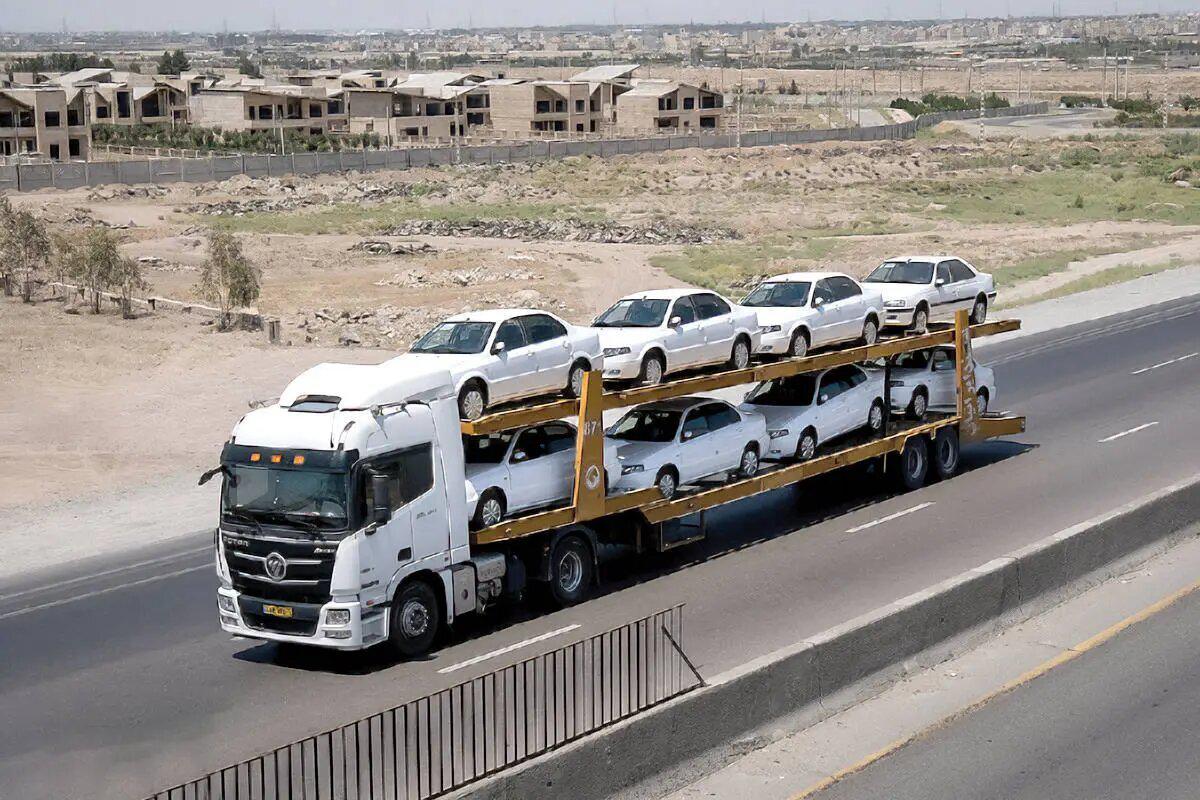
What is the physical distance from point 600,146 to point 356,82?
5677cm

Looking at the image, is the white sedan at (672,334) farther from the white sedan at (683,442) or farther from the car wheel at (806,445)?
the car wheel at (806,445)

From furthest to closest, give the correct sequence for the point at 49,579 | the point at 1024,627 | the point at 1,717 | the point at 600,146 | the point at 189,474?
1. the point at 600,146
2. the point at 189,474
3. the point at 49,579
4. the point at 1024,627
5. the point at 1,717

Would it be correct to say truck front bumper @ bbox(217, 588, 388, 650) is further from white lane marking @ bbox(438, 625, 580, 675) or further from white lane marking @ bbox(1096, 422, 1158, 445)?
white lane marking @ bbox(1096, 422, 1158, 445)

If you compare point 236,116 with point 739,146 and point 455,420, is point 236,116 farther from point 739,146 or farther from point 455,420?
point 455,420

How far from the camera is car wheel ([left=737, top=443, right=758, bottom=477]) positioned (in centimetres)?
2027

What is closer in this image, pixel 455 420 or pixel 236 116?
pixel 455 420

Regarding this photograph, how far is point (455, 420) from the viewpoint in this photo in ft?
52.9

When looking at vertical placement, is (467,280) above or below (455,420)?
below

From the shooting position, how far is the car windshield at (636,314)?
20500 millimetres

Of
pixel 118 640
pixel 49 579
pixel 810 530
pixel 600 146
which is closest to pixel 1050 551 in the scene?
pixel 810 530

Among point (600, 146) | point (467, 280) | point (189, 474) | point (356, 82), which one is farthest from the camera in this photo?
point (356, 82)

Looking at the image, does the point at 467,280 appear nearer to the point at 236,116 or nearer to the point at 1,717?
the point at 1,717

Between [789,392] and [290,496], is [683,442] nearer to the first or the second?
[789,392]

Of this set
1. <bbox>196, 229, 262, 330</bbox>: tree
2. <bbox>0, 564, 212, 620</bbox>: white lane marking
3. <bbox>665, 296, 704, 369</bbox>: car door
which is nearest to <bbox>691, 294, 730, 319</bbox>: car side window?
<bbox>665, 296, 704, 369</bbox>: car door
